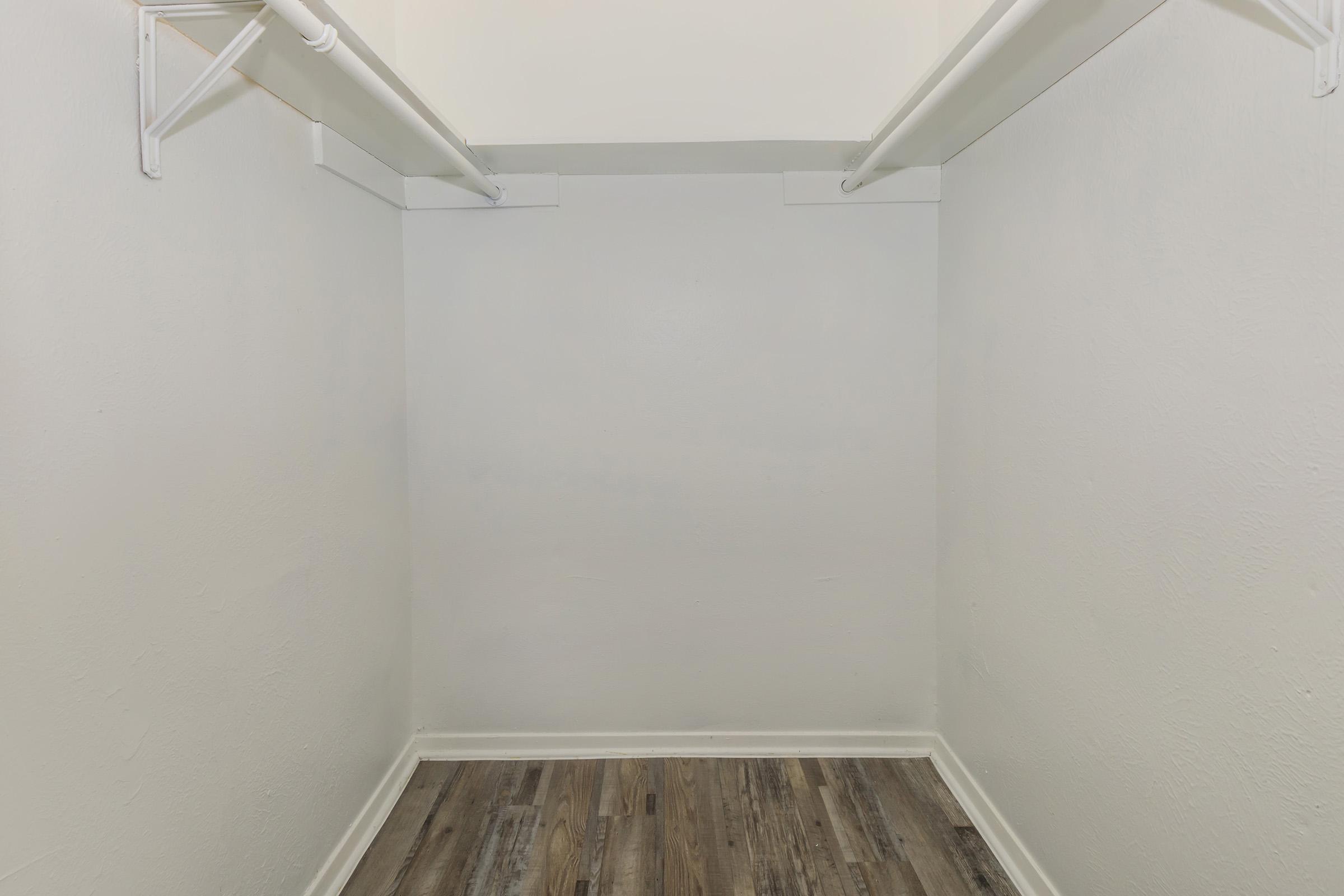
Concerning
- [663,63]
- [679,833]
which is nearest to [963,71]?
[663,63]

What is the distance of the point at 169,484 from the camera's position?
48.8 inches

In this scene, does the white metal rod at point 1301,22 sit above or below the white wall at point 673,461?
above

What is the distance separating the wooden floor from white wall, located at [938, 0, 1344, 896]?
30cm

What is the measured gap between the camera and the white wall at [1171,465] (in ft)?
3.29

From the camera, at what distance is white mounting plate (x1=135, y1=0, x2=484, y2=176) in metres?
1.26

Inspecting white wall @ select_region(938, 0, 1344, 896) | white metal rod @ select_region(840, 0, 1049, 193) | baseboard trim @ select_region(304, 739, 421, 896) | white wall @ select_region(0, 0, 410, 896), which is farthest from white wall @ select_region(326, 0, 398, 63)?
baseboard trim @ select_region(304, 739, 421, 896)

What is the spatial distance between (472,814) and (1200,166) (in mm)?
2425

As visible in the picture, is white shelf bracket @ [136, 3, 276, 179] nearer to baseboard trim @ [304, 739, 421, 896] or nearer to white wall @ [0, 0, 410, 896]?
white wall @ [0, 0, 410, 896]

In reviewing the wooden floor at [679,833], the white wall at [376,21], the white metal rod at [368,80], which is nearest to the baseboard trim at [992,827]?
the wooden floor at [679,833]

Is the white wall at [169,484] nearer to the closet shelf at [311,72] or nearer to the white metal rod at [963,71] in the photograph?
the closet shelf at [311,72]

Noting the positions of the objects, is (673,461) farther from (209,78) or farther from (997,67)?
(209,78)

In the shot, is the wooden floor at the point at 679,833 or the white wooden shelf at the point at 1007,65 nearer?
the white wooden shelf at the point at 1007,65

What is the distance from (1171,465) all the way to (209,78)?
73.2 inches

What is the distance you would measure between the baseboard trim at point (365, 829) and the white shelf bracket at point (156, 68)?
1686mm
